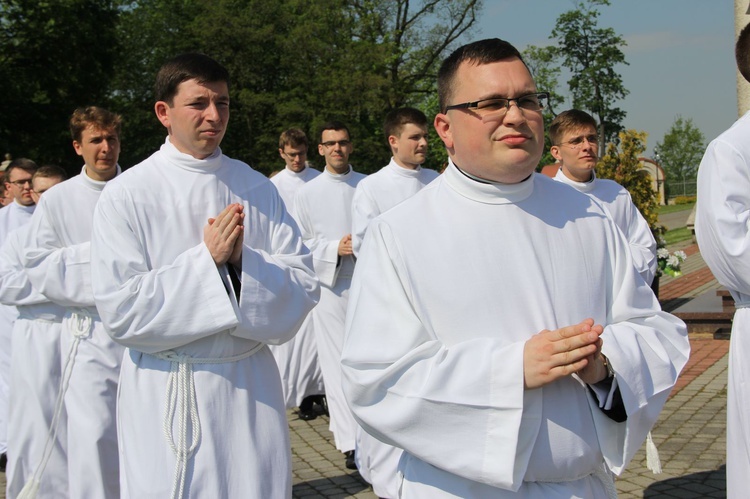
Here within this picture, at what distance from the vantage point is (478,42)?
2.92 meters

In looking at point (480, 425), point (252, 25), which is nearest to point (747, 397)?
point (480, 425)

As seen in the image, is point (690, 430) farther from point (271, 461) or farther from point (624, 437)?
point (624, 437)

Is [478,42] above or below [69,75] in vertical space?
below

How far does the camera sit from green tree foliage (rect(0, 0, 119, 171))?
2962 cm

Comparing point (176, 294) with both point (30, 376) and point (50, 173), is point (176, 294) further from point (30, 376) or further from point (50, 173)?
point (50, 173)

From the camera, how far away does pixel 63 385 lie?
570cm

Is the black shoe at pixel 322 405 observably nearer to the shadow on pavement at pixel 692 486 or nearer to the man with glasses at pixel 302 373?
the man with glasses at pixel 302 373

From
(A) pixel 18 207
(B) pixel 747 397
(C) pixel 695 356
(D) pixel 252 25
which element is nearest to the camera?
(B) pixel 747 397

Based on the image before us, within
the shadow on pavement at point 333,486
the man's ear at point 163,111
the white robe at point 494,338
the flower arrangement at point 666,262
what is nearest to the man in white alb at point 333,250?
the shadow on pavement at point 333,486

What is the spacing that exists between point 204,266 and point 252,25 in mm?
38125

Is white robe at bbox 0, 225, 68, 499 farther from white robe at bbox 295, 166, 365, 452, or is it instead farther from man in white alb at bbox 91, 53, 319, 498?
man in white alb at bbox 91, 53, 319, 498

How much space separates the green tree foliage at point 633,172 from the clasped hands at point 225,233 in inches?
452

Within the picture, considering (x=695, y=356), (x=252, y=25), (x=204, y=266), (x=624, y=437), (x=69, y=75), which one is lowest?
(x=695, y=356)

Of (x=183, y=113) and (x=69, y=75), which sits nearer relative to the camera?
(x=183, y=113)
